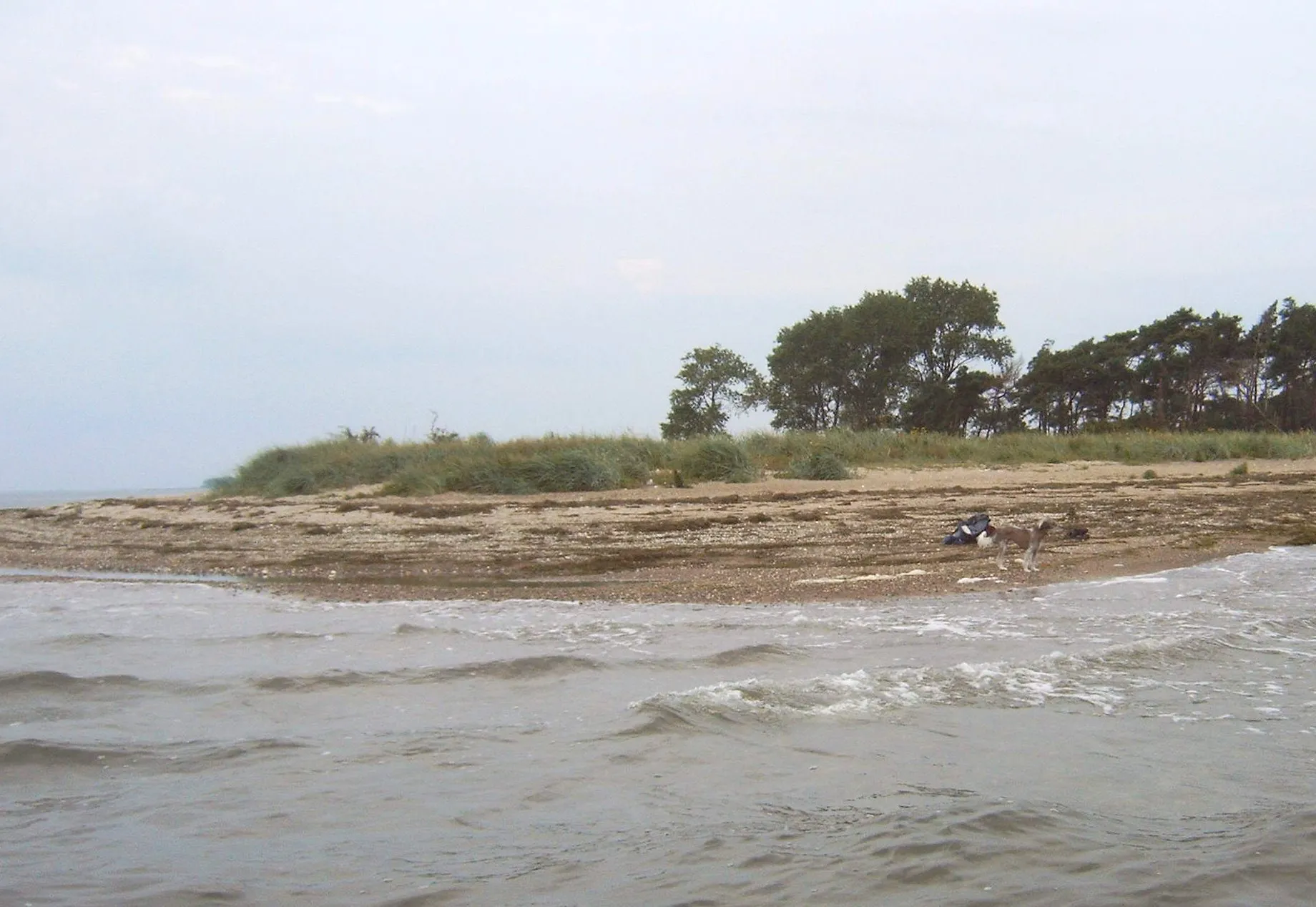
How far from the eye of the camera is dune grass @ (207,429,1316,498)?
63.5ft

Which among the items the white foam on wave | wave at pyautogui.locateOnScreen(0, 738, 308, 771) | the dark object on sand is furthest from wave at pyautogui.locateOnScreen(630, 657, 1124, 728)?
the dark object on sand

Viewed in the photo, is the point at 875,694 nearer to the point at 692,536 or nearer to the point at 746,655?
the point at 746,655

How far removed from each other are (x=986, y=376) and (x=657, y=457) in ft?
78.4

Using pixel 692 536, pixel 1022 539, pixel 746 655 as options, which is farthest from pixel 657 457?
pixel 746 655

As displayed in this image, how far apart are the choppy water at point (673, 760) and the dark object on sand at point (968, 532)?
3.55 metres

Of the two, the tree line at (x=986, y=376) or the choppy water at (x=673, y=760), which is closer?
the choppy water at (x=673, y=760)

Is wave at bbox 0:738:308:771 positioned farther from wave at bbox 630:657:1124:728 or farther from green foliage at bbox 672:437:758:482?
green foliage at bbox 672:437:758:482

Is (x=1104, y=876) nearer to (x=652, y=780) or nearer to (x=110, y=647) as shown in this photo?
(x=652, y=780)

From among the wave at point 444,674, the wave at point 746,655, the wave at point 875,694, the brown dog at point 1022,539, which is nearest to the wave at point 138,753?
the wave at point 444,674

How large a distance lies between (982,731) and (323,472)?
2039cm

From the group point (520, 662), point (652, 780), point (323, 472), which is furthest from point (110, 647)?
point (323, 472)

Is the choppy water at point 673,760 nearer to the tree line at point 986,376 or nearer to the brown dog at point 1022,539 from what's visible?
the brown dog at point 1022,539

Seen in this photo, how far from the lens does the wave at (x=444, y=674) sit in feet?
19.5

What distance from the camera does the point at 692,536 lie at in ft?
41.5
